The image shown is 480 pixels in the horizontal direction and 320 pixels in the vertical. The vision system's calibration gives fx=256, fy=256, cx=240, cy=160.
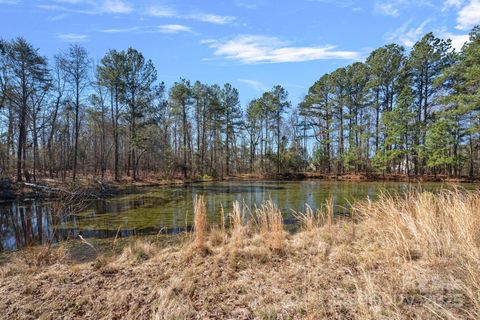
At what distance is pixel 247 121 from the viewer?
1524 inches

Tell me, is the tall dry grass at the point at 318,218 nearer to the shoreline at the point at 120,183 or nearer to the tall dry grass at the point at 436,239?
the tall dry grass at the point at 436,239

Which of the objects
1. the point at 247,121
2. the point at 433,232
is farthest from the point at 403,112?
the point at 433,232

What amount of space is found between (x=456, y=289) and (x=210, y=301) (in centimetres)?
240

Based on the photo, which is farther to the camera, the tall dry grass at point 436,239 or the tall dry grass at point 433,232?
the tall dry grass at point 433,232

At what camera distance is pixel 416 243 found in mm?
3750

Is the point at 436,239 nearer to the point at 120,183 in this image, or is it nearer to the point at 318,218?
the point at 318,218

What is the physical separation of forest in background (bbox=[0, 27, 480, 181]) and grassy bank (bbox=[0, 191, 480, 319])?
17.4 meters

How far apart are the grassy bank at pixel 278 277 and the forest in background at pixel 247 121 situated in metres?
17.4

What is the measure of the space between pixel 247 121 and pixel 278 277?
119 feet

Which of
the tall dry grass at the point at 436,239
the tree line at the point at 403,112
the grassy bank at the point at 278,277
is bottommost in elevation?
the grassy bank at the point at 278,277

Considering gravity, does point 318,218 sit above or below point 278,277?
above

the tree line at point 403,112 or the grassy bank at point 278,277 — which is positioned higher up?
the tree line at point 403,112

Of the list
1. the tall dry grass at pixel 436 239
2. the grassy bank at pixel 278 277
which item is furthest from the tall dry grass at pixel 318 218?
the tall dry grass at pixel 436 239

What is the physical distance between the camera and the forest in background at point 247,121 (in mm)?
19562
